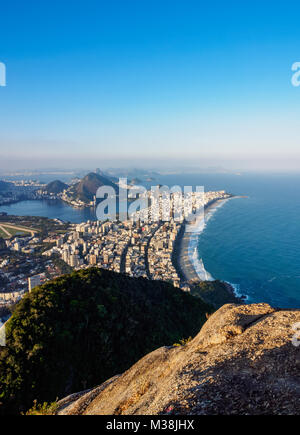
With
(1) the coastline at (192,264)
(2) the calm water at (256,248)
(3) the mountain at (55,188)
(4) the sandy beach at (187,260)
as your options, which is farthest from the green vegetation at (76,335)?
(3) the mountain at (55,188)

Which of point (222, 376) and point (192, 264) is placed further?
point (192, 264)

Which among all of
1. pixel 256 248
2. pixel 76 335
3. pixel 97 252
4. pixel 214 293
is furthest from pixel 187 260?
pixel 76 335

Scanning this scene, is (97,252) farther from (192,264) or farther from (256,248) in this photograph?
(256,248)

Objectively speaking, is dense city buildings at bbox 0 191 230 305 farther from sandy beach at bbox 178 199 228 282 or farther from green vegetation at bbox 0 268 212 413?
green vegetation at bbox 0 268 212 413

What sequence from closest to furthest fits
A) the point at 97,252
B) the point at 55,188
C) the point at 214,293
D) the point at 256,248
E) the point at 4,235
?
the point at 214,293 → the point at 97,252 → the point at 256,248 → the point at 4,235 → the point at 55,188

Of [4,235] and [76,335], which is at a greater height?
[76,335]

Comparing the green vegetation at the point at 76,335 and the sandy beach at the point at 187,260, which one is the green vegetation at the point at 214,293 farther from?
the green vegetation at the point at 76,335

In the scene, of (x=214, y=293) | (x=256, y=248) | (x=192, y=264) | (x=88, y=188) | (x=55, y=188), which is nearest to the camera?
(x=214, y=293)
